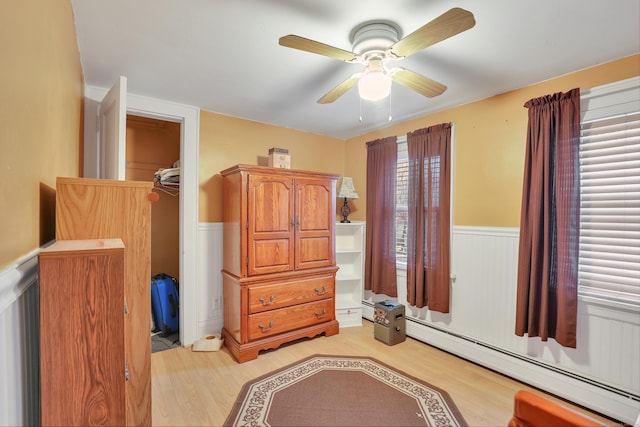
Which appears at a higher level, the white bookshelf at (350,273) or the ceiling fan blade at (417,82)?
the ceiling fan blade at (417,82)

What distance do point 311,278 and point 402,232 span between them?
1.15m

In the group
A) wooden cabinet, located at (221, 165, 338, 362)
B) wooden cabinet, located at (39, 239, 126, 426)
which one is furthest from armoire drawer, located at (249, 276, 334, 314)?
wooden cabinet, located at (39, 239, 126, 426)

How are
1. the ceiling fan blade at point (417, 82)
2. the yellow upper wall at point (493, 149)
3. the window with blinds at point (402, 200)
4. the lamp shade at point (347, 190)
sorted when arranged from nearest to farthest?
the ceiling fan blade at point (417, 82) < the yellow upper wall at point (493, 149) < the window with blinds at point (402, 200) < the lamp shade at point (347, 190)

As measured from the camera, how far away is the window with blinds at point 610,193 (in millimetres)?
1898

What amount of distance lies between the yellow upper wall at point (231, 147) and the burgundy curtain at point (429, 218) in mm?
1358

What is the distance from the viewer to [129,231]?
56.0 inches

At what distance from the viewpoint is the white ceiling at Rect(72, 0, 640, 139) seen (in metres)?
1.48

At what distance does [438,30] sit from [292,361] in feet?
8.59

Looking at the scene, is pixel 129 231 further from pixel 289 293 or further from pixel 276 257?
pixel 289 293

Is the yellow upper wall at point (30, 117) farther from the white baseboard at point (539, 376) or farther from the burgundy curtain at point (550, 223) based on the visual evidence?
the white baseboard at point (539, 376)

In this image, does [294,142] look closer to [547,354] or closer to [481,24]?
[481,24]

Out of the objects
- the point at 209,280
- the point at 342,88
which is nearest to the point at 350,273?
the point at 209,280

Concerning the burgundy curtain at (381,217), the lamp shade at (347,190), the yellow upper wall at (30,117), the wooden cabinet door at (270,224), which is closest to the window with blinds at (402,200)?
the burgundy curtain at (381,217)

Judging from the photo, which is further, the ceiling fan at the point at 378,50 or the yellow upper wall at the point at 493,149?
the yellow upper wall at the point at 493,149
